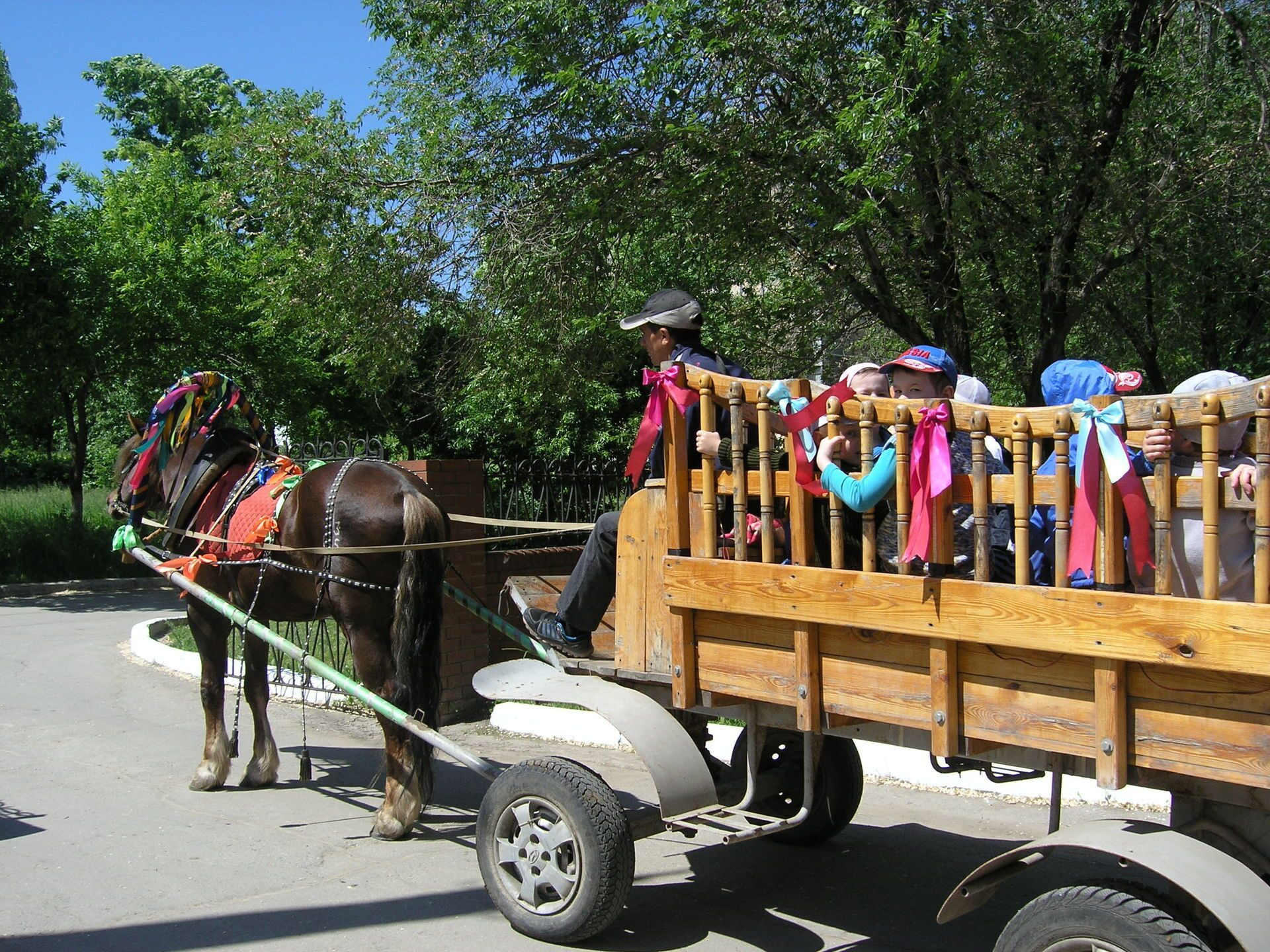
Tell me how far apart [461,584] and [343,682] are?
272 centimetres

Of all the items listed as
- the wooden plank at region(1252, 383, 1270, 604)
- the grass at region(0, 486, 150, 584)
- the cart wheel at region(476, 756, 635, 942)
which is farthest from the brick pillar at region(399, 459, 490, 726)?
the grass at region(0, 486, 150, 584)

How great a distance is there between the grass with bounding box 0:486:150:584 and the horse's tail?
46.2 feet

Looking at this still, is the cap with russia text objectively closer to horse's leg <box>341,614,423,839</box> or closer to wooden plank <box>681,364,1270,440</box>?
wooden plank <box>681,364,1270,440</box>

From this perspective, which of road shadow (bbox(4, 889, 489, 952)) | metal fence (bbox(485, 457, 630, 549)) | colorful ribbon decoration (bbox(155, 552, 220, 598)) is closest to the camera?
road shadow (bbox(4, 889, 489, 952))

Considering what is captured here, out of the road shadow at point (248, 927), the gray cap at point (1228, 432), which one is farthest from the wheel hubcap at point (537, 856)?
the gray cap at point (1228, 432)

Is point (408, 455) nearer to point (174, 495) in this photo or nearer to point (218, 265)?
point (218, 265)

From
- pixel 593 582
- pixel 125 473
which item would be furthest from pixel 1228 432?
pixel 125 473

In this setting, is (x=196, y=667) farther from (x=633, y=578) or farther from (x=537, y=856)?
(x=633, y=578)

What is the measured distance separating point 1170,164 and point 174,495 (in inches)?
322

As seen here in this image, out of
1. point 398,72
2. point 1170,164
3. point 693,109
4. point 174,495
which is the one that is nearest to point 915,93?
point 693,109

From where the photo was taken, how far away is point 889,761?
6.60 m

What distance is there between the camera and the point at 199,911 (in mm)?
4637

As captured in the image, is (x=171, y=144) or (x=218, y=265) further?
(x=171, y=144)

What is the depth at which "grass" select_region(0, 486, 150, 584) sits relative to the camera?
1775cm
